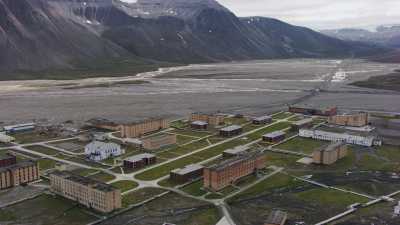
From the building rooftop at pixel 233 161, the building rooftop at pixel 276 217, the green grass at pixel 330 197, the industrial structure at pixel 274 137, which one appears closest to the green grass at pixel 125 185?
the building rooftop at pixel 233 161

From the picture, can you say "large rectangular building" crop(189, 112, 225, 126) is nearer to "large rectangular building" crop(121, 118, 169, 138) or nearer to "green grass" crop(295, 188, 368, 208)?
"large rectangular building" crop(121, 118, 169, 138)

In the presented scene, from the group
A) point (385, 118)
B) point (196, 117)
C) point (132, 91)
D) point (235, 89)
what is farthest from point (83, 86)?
point (385, 118)

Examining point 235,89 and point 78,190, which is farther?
point 235,89

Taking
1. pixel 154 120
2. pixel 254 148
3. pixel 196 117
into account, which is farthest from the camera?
pixel 196 117

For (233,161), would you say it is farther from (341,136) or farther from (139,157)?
(341,136)

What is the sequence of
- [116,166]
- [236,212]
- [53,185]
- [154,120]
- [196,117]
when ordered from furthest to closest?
[196,117], [154,120], [116,166], [53,185], [236,212]

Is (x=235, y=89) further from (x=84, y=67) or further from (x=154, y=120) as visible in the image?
(x=84, y=67)
